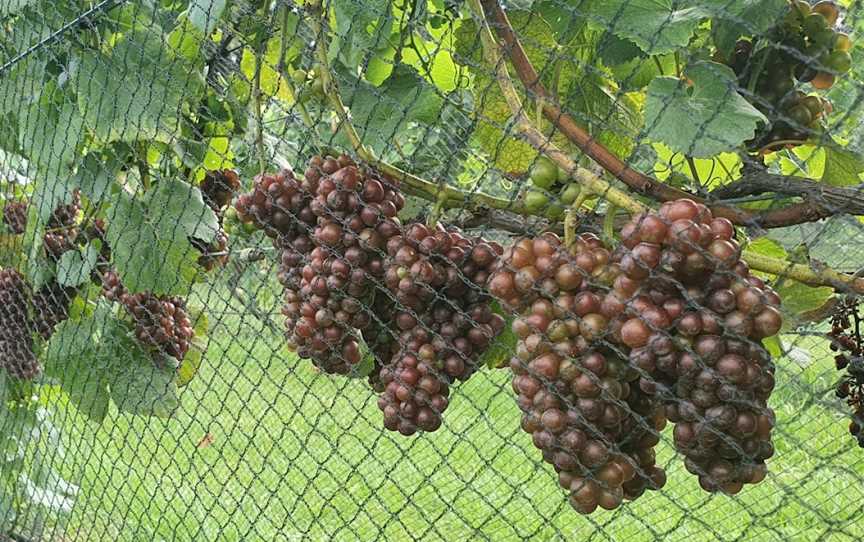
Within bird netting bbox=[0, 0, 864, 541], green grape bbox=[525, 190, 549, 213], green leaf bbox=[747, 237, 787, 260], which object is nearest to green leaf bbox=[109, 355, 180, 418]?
bird netting bbox=[0, 0, 864, 541]

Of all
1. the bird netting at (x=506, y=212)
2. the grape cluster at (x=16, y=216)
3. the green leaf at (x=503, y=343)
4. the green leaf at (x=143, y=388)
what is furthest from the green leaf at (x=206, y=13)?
the grape cluster at (x=16, y=216)

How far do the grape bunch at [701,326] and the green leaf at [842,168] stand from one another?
0.79 ft

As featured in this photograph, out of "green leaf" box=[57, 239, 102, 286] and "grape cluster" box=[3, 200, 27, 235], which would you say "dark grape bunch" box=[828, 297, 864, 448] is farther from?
"grape cluster" box=[3, 200, 27, 235]

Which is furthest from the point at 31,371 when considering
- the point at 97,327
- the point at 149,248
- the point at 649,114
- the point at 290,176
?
the point at 649,114

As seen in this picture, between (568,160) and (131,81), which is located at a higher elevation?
(568,160)

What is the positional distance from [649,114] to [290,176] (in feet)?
1.27

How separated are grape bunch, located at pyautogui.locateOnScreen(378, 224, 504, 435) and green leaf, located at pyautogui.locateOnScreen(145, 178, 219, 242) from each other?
50 centimetres

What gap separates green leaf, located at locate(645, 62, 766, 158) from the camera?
0.65 meters

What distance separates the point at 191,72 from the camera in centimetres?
118

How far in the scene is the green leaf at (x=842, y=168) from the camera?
771mm

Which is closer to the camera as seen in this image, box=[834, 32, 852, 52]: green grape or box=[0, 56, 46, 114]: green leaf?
box=[834, 32, 852, 52]: green grape

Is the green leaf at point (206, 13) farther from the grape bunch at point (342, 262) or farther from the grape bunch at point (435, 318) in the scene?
the grape bunch at point (435, 318)

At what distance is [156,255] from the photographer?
48.6 inches

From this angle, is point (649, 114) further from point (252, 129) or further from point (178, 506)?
point (178, 506)
